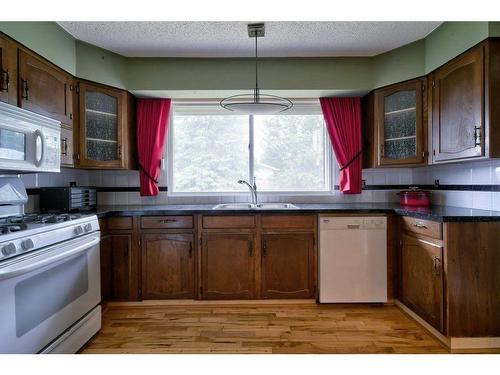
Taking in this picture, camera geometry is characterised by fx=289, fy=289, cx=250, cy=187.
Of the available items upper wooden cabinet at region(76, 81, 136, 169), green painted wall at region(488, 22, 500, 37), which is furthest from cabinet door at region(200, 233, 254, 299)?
green painted wall at region(488, 22, 500, 37)

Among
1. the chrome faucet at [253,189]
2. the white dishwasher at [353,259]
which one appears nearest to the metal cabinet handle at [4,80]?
the chrome faucet at [253,189]

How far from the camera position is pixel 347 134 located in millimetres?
2977

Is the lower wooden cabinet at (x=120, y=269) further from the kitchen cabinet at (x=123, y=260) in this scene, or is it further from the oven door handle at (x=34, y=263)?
the oven door handle at (x=34, y=263)

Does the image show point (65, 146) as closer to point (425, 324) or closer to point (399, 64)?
point (399, 64)

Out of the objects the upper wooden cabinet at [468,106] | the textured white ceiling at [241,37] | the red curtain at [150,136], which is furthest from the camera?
the red curtain at [150,136]

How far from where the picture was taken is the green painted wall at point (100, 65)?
242 cm

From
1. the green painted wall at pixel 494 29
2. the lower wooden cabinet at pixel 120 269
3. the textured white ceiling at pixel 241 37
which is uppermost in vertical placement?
the textured white ceiling at pixel 241 37

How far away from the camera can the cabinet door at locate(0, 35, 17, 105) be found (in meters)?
1.72

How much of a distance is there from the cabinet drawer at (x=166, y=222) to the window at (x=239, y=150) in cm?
69

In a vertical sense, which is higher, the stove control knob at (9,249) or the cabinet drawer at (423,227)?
the stove control knob at (9,249)

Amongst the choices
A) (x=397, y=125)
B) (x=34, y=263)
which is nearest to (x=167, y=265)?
(x=34, y=263)

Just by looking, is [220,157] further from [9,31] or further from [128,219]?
[9,31]

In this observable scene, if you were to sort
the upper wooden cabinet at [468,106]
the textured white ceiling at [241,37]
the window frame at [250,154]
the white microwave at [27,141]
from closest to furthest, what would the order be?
the white microwave at [27,141] → the upper wooden cabinet at [468,106] → the textured white ceiling at [241,37] → the window frame at [250,154]

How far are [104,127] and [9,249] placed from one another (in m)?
1.58
